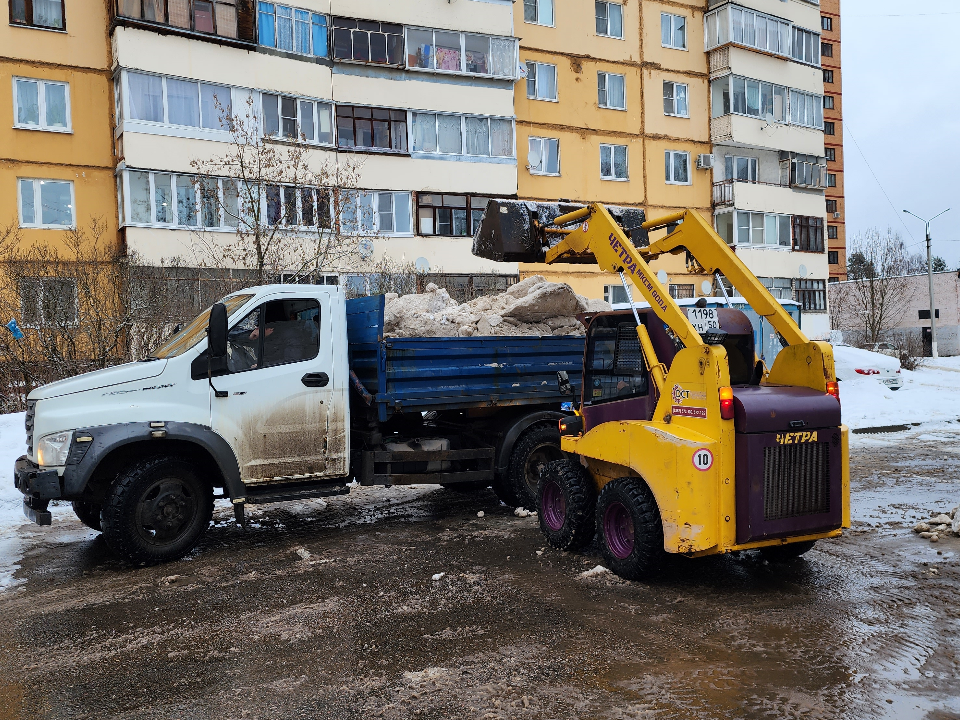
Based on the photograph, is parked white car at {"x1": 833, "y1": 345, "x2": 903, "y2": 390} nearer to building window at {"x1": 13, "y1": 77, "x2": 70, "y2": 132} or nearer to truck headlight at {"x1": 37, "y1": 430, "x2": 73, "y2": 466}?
truck headlight at {"x1": 37, "y1": 430, "x2": 73, "y2": 466}

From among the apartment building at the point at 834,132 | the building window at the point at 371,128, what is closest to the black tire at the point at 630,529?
the building window at the point at 371,128

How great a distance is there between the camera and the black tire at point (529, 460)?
8.95 m

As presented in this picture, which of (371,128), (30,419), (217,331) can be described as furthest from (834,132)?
(30,419)

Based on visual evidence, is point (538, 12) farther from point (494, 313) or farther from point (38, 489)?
point (38, 489)

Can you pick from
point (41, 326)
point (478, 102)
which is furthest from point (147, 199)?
point (478, 102)

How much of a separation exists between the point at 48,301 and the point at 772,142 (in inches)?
1225

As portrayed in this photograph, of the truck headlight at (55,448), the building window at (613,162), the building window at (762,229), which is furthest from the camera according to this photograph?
the building window at (762,229)

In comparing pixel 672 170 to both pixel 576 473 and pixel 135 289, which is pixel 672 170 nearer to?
pixel 135 289

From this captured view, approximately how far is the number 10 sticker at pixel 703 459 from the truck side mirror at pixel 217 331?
169 inches

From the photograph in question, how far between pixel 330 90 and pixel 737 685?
80.7 ft

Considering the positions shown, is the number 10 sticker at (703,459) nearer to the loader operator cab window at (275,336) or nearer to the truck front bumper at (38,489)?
the loader operator cab window at (275,336)

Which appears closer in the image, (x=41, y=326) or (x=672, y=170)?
(x=41, y=326)

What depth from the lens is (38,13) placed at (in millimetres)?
23281

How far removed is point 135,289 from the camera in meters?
17.4
